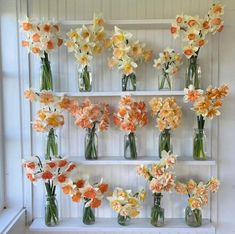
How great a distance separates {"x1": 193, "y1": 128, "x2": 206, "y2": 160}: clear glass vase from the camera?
183cm

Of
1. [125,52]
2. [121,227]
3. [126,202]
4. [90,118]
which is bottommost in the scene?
[121,227]

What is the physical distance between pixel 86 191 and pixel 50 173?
0.22 meters

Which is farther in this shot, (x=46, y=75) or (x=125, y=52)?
(x=46, y=75)

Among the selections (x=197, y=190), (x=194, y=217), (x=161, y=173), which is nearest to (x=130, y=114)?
(x=161, y=173)

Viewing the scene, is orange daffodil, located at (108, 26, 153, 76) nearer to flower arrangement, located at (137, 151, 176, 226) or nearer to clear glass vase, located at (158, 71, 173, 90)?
clear glass vase, located at (158, 71, 173, 90)

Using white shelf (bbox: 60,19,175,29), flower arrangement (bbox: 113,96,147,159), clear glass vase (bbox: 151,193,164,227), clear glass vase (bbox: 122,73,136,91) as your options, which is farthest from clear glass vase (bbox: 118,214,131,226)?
white shelf (bbox: 60,19,175,29)

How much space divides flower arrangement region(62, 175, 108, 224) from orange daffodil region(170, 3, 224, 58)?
88 centimetres

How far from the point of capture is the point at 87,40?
68.3 inches

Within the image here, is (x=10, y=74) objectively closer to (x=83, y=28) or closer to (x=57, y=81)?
(x=57, y=81)

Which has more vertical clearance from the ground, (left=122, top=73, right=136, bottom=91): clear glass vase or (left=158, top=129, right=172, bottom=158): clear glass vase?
(left=122, top=73, right=136, bottom=91): clear glass vase

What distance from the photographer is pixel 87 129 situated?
6.05ft

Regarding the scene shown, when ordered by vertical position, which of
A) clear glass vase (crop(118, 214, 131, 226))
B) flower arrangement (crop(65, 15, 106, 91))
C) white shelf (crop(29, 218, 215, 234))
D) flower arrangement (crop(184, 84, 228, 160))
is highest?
flower arrangement (crop(65, 15, 106, 91))

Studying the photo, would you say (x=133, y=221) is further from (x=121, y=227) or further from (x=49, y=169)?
(x=49, y=169)

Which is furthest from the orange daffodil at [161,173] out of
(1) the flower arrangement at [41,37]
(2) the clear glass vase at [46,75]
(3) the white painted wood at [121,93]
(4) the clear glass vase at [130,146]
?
(1) the flower arrangement at [41,37]
